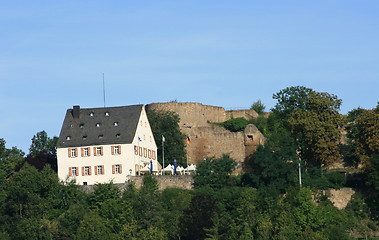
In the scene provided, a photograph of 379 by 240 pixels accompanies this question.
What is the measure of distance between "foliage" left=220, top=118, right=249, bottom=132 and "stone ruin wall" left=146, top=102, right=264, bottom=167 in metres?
1.05

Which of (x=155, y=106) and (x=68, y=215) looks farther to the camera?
(x=155, y=106)

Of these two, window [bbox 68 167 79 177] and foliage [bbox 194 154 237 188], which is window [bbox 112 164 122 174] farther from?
foliage [bbox 194 154 237 188]

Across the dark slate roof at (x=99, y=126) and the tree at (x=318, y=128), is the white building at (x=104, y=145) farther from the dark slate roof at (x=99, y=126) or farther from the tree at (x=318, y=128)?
the tree at (x=318, y=128)

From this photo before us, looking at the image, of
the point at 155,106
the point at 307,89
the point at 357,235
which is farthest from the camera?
the point at 155,106

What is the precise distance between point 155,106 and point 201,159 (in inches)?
290

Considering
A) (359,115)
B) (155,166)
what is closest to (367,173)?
(359,115)

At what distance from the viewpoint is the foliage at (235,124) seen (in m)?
126

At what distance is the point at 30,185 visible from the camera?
10662 centimetres

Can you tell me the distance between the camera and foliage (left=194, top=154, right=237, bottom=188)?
10738 cm

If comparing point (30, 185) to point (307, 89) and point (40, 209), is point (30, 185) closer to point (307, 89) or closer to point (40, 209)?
point (40, 209)

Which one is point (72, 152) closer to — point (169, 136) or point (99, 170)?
point (99, 170)

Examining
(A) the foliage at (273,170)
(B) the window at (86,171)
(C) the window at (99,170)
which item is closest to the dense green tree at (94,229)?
(C) the window at (99,170)

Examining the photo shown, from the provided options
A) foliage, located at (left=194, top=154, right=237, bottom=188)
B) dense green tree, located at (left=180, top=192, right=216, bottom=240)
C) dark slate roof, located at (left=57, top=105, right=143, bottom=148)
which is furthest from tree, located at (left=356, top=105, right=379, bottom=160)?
dark slate roof, located at (left=57, top=105, right=143, bottom=148)

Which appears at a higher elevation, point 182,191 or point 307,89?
point 307,89
